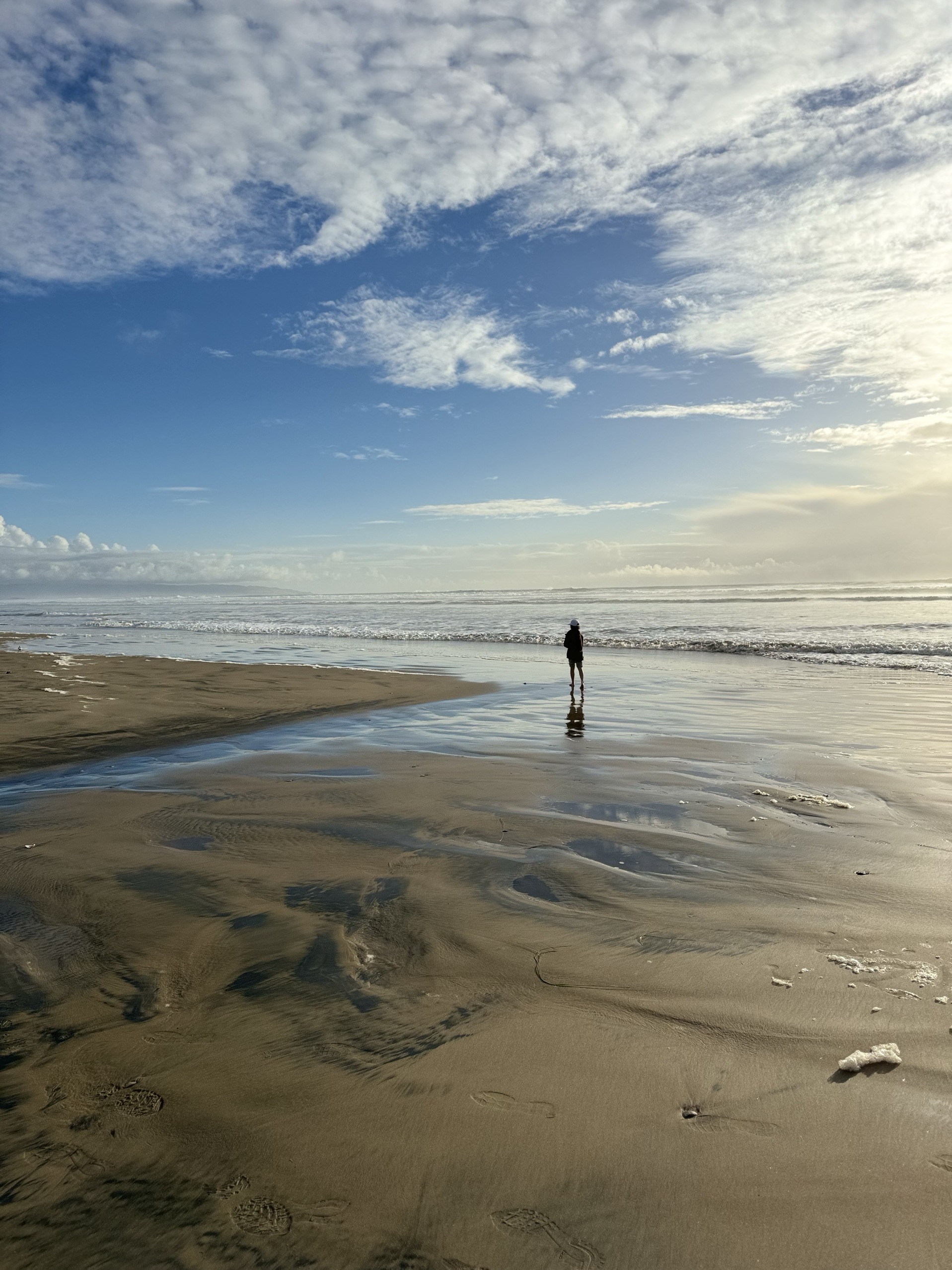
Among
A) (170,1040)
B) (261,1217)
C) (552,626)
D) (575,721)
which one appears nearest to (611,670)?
(575,721)

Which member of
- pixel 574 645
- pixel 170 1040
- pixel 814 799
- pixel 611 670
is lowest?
pixel 170 1040

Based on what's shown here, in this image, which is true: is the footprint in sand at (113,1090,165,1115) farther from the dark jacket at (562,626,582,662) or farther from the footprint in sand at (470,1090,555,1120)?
the dark jacket at (562,626,582,662)

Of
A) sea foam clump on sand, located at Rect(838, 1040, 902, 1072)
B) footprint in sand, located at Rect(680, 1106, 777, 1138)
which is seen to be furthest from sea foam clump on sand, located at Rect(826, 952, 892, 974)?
footprint in sand, located at Rect(680, 1106, 777, 1138)

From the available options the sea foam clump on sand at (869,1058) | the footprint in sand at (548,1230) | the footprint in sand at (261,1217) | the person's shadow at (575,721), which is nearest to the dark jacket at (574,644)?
the person's shadow at (575,721)

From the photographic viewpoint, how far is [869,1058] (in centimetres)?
286

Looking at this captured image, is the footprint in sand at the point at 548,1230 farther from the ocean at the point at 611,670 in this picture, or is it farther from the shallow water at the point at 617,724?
the ocean at the point at 611,670

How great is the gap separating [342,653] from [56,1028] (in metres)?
24.1

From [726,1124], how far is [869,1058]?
78cm

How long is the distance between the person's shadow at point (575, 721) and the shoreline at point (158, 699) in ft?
9.94

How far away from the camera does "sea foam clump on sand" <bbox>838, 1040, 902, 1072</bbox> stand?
283 cm

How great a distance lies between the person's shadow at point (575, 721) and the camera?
35.6 ft

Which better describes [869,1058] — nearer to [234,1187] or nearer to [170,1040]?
[234,1187]

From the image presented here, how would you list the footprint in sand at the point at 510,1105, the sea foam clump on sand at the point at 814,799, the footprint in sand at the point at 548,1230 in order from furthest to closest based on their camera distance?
the sea foam clump on sand at the point at 814,799, the footprint in sand at the point at 510,1105, the footprint in sand at the point at 548,1230

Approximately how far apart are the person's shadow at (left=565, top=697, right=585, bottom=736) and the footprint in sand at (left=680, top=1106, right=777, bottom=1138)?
807cm
